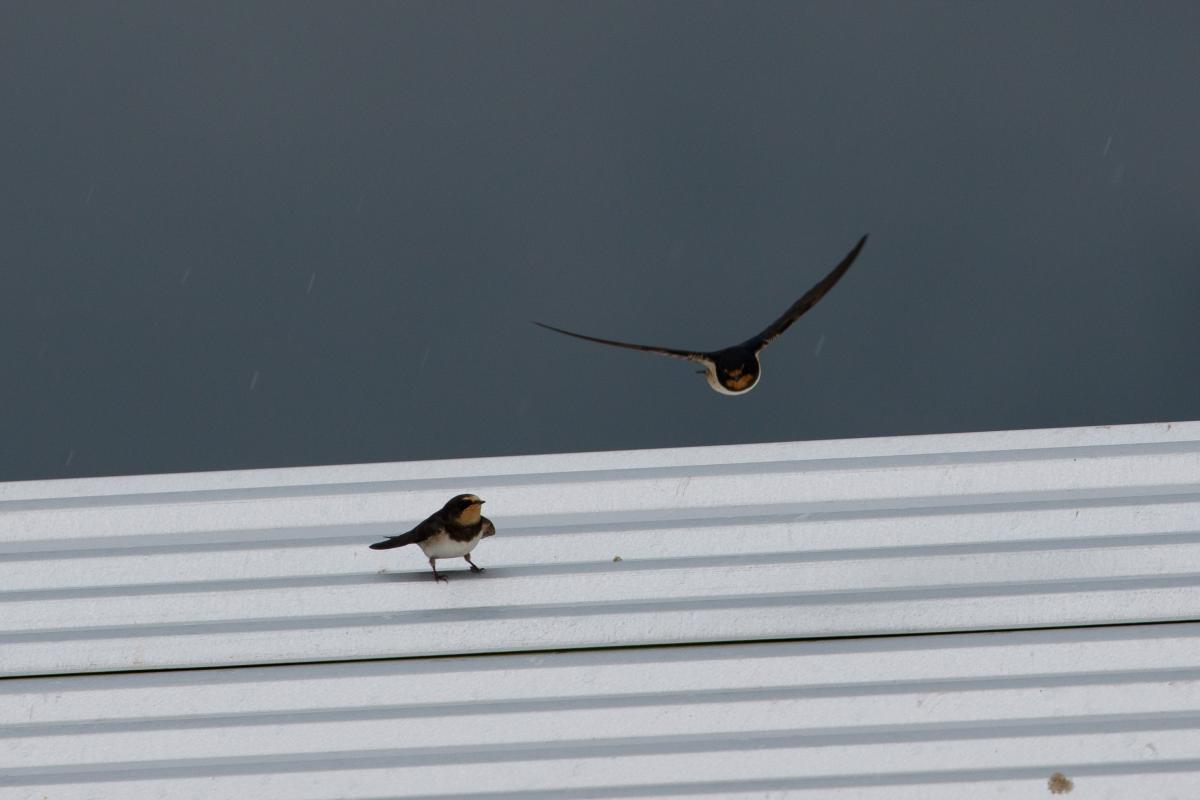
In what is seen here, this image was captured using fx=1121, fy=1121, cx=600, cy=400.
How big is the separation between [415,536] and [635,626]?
0.69m

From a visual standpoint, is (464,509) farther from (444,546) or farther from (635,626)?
(635,626)

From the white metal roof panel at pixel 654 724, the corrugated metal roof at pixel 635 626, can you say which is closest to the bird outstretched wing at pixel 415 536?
the corrugated metal roof at pixel 635 626

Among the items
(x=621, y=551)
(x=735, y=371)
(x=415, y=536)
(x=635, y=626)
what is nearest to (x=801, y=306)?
(x=735, y=371)

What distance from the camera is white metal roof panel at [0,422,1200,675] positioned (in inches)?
127

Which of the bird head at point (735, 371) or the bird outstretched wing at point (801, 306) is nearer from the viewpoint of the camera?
the bird outstretched wing at point (801, 306)

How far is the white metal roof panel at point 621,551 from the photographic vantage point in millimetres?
3219

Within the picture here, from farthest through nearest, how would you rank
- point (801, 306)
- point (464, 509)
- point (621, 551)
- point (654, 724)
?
point (801, 306) < point (621, 551) < point (464, 509) < point (654, 724)

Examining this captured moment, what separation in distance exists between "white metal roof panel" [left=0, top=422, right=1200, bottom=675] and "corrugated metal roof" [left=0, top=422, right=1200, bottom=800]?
0.01 m

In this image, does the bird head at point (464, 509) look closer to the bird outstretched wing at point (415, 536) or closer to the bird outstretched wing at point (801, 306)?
the bird outstretched wing at point (415, 536)

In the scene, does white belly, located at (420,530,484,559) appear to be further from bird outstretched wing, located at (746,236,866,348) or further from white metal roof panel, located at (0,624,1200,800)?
bird outstretched wing, located at (746,236,866,348)

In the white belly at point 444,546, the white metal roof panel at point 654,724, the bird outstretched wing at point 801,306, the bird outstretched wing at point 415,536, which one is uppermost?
the bird outstretched wing at point 801,306

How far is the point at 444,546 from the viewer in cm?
326

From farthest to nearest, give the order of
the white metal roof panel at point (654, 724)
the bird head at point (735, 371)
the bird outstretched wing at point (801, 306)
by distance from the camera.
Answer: the bird head at point (735, 371)
the bird outstretched wing at point (801, 306)
the white metal roof panel at point (654, 724)

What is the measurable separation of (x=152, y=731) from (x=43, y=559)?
0.90 m
